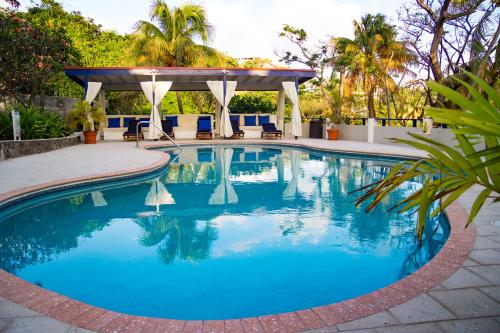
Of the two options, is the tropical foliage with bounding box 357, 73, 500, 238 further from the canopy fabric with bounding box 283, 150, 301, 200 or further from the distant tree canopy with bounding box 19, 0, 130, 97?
the distant tree canopy with bounding box 19, 0, 130, 97

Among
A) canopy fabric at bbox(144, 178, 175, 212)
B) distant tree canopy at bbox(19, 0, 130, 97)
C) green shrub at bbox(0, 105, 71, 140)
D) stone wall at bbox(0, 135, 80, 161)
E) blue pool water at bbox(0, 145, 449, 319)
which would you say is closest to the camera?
blue pool water at bbox(0, 145, 449, 319)

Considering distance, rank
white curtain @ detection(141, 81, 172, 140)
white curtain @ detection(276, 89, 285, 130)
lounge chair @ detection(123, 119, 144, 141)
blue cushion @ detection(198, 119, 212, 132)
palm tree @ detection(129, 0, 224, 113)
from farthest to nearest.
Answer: palm tree @ detection(129, 0, 224, 113) < white curtain @ detection(276, 89, 285, 130) < blue cushion @ detection(198, 119, 212, 132) < lounge chair @ detection(123, 119, 144, 141) < white curtain @ detection(141, 81, 172, 140)

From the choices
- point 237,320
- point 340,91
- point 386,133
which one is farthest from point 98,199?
point 340,91

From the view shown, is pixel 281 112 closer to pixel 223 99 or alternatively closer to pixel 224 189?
pixel 223 99

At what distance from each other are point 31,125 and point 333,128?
10642mm

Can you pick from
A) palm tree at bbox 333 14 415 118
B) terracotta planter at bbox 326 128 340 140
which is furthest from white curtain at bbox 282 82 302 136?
palm tree at bbox 333 14 415 118

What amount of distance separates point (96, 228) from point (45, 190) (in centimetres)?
164

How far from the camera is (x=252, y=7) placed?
32.7 metres

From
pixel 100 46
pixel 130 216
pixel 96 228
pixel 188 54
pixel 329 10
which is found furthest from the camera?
pixel 329 10

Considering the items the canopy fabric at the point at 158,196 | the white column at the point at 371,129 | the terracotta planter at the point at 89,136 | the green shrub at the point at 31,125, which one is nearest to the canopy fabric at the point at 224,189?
the canopy fabric at the point at 158,196

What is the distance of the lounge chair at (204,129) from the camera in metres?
15.6

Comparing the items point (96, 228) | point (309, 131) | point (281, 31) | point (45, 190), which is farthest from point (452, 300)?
point (281, 31)

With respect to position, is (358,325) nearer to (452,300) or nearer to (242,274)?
(452,300)

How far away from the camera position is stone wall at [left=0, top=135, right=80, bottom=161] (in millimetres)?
8743
